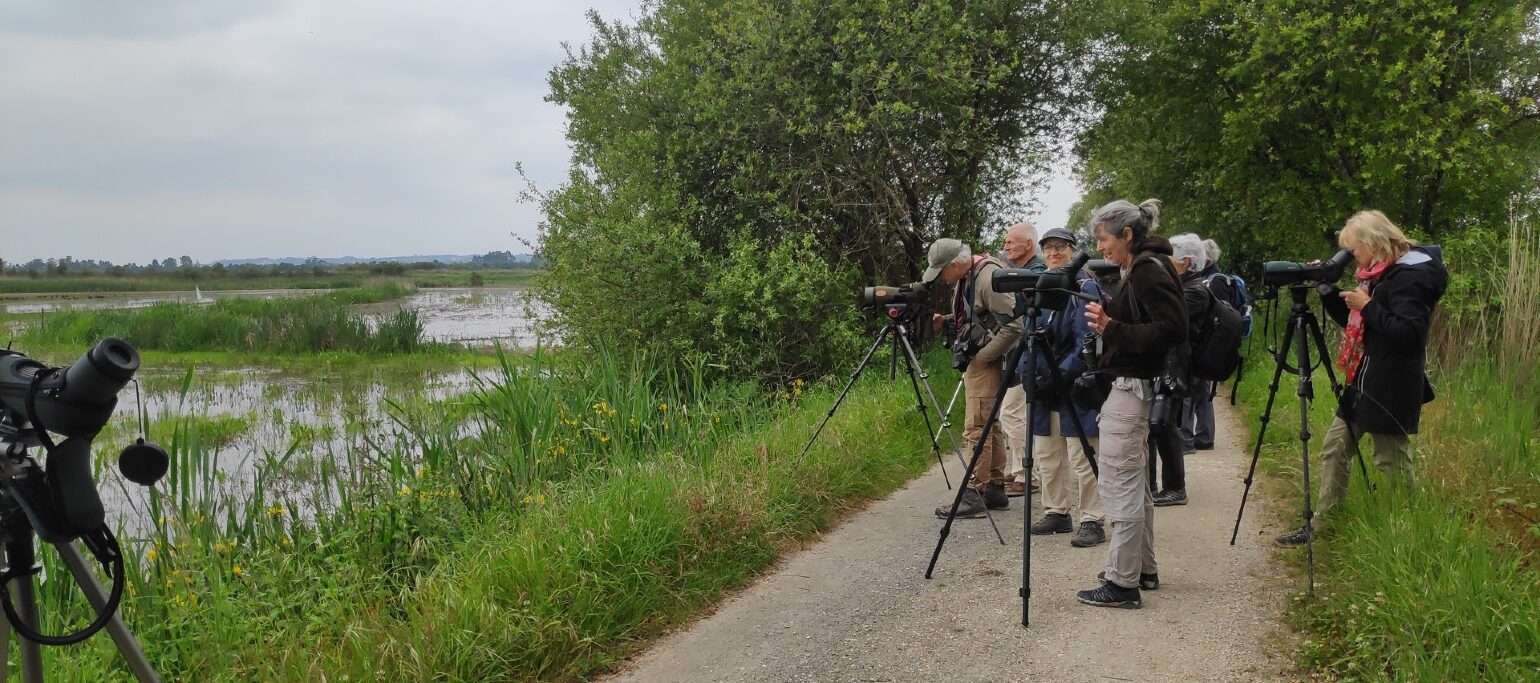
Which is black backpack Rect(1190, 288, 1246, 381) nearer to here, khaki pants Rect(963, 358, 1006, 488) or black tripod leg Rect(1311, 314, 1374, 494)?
black tripod leg Rect(1311, 314, 1374, 494)

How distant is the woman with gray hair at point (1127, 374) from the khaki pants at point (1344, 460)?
1.33 meters

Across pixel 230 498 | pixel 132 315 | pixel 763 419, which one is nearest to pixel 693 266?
pixel 763 419

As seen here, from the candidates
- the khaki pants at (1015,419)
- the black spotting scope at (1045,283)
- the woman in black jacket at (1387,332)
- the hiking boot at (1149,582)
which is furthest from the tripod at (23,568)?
the khaki pants at (1015,419)

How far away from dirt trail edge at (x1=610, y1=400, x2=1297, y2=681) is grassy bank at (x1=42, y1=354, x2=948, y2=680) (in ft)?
0.96

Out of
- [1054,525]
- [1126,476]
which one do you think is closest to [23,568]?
[1126,476]

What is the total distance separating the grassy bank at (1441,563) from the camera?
10.4 ft

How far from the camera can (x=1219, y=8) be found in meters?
18.0

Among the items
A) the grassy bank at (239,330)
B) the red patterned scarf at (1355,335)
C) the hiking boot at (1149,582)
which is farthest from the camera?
the grassy bank at (239,330)

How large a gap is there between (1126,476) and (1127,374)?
439 mm

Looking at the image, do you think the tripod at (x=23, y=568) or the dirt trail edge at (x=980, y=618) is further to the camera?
the dirt trail edge at (x=980, y=618)

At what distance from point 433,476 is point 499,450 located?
0.59 meters

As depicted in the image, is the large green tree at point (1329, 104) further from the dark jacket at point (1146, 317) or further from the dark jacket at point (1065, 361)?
the dark jacket at point (1146, 317)

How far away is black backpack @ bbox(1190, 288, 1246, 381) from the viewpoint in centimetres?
521

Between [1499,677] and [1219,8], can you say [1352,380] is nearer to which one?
[1499,677]
